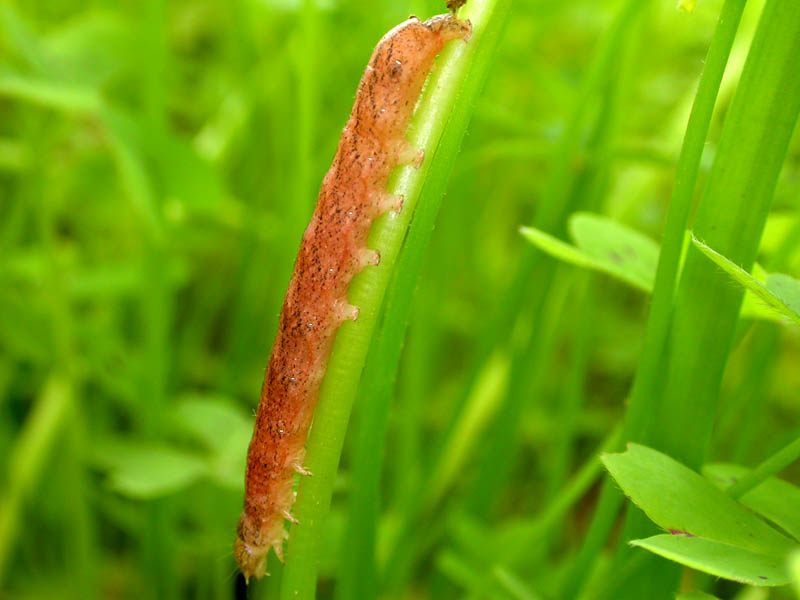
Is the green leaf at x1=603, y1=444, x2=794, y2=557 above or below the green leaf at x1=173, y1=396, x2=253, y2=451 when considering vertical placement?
above

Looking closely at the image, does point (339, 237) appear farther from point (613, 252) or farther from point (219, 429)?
point (219, 429)

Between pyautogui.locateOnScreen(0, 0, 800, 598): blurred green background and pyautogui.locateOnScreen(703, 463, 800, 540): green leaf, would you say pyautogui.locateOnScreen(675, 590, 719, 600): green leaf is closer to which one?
pyautogui.locateOnScreen(703, 463, 800, 540): green leaf

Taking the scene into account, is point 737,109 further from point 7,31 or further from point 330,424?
point 7,31

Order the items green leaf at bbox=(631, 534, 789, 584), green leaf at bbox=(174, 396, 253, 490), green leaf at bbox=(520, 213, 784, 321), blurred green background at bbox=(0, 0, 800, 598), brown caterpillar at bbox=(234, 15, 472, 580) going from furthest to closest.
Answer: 1. green leaf at bbox=(174, 396, 253, 490)
2. blurred green background at bbox=(0, 0, 800, 598)
3. green leaf at bbox=(520, 213, 784, 321)
4. brown caterpillar at bbox=(234, 15, 472, 580)
5. green leaf at bbox=(631, 534, 789, 584)

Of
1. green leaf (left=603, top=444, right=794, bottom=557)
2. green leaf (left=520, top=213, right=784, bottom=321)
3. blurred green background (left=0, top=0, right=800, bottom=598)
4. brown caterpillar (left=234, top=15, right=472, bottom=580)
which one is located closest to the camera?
green leaf (left=603, top=444, right=794, bottom=557)

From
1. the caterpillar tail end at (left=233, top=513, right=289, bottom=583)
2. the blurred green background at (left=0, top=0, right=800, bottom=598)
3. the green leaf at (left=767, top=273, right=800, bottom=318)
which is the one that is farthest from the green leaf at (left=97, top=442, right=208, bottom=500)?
the green leaf at (left=767, top=273, right=800, bottom=318)

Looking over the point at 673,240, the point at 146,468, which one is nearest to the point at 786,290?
the point at 673,240

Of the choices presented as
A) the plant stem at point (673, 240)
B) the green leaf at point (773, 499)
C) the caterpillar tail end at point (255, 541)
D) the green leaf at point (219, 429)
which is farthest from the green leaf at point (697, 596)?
the green leaf at point (219, 429)

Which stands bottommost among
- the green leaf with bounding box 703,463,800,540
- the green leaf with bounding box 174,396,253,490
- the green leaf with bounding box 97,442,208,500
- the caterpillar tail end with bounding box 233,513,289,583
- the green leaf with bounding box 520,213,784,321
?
the green leaf with bounding box 97,442,208,500
